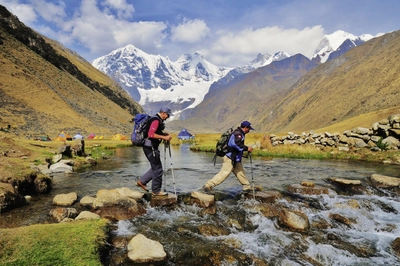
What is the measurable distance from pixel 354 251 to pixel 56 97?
101 metres

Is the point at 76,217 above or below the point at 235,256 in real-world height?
above

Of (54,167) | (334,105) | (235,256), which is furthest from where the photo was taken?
(334,105)

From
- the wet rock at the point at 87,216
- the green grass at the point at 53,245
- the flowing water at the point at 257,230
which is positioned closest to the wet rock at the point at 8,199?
the flowing water at the point at 257,230

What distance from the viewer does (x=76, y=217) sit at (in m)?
9.28

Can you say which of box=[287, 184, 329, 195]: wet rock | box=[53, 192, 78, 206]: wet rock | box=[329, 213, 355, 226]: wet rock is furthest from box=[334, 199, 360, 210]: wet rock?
box=[53, 192, 78, 206]: wet rock

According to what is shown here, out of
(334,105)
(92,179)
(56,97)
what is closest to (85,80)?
(56,97)

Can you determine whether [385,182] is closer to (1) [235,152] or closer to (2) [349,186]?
(2) [349,186]

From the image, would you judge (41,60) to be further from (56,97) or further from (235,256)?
(235,256)

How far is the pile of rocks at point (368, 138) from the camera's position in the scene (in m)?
28.4

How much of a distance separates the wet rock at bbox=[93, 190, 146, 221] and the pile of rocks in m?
27.5

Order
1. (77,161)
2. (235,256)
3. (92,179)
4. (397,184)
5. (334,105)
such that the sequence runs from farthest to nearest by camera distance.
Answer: (334,105), (77,161), (92,179), (397,184), (235,256)

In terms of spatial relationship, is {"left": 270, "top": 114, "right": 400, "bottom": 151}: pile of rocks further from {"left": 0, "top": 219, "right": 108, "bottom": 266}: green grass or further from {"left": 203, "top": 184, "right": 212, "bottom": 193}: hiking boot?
{"left": 0, "top": 219, "right": 108, "bottom": 266}: green grass

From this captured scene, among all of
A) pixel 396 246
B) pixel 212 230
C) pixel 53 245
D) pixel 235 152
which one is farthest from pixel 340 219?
pixel 53 245

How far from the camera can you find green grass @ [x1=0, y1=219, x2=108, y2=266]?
617cm
